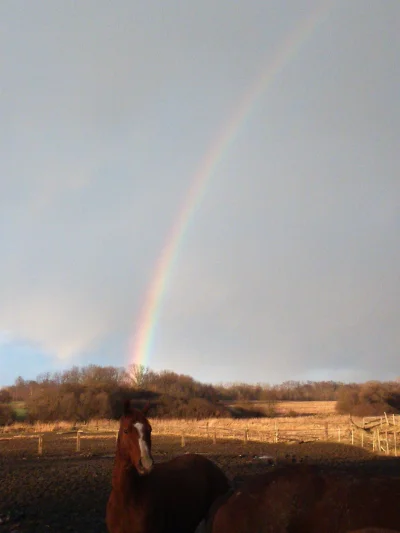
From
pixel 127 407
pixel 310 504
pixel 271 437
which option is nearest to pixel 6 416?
pixel 271 437

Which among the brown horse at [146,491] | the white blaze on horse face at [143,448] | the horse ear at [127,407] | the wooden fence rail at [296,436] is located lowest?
the wooden fence rail at [296,436]

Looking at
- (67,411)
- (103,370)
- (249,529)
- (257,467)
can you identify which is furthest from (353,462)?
(103,370)

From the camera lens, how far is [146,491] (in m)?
6.08

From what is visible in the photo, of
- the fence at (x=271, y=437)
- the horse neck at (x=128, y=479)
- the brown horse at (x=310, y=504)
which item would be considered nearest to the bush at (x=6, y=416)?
the fence at (x=271, y=437)

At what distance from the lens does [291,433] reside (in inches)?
1480

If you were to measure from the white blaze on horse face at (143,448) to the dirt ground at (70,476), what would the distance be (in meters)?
2.37

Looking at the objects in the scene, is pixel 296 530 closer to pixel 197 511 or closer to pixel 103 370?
pixel 197 511

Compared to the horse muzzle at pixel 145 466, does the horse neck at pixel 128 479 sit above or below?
below

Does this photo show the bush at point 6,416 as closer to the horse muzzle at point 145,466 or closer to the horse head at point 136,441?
the horse head at point 136,441

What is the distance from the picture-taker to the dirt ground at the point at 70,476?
1018 cm

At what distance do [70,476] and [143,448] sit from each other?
11.2 m

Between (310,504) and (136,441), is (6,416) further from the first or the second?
(310,504)

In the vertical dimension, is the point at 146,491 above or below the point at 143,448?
below

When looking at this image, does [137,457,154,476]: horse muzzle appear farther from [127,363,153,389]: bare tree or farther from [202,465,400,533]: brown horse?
[127,363,153,389]: bare tree
